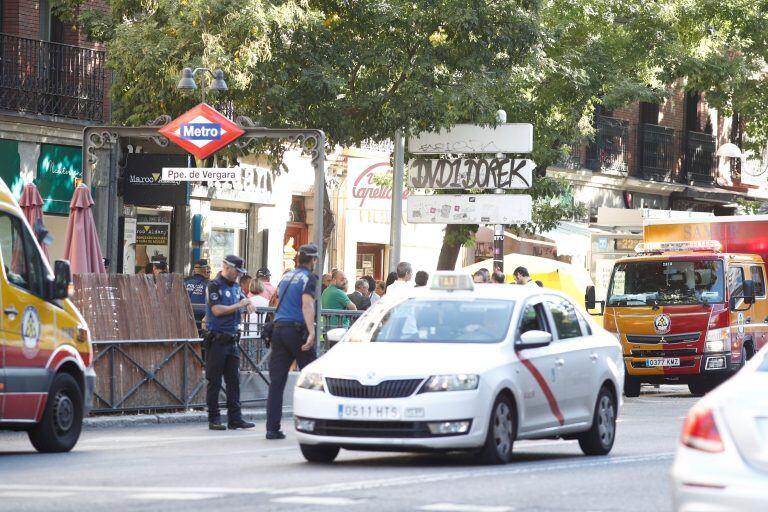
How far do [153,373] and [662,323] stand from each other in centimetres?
949

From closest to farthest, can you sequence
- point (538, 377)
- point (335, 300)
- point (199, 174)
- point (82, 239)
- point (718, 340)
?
point (538, 377)
point (82, 239)
point (199, 174)
point (335, 300)
point (718, 340)

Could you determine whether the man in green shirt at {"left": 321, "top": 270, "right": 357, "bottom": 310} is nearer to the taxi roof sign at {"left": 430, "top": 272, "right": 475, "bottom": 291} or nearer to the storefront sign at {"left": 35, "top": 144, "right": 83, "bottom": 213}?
the storefront sign at {"left": 35, "top": 144, "right": 83, "bottom": 213}

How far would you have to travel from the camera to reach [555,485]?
11.5 metres

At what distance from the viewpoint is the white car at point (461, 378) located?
1257cm

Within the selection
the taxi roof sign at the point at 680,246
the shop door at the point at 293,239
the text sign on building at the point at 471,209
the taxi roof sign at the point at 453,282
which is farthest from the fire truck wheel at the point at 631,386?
the taxi roof sign at the point at 453,282

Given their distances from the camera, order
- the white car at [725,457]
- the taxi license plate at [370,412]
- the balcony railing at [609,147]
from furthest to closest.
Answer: the balcony railing at [609,147] → the taxi license plate at [370,412] → the white car at [725,457]

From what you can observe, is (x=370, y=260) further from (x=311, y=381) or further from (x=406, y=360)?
(x=406, y=360)

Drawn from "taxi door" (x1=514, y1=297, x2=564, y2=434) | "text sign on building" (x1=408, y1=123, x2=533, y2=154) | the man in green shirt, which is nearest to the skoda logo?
"text sign on building" (x1=408, y1=123, x2=533, y2=154)

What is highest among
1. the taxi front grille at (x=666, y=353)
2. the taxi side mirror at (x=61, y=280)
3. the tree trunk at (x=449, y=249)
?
the tree trunk at (x=449, y=249)

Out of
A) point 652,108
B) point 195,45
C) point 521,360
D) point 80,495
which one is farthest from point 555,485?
point 652,108

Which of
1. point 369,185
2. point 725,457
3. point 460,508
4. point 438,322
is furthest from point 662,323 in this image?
point 725,457

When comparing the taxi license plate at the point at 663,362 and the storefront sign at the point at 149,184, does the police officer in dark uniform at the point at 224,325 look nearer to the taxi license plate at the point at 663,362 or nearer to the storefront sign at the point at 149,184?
the taxi license plate at the point at 663,362

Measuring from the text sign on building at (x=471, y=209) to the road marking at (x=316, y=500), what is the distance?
1752 centimetres

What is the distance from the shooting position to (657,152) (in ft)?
156
